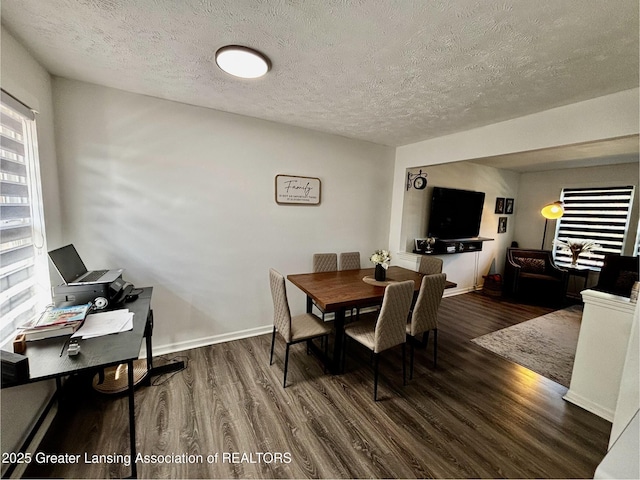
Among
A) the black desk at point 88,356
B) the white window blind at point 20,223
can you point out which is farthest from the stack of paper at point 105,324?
the white window blind at point 20,223

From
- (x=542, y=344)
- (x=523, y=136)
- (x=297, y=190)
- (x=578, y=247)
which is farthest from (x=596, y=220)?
(x=297, y=190)

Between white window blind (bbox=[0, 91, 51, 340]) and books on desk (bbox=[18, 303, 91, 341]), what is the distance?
7.6 inches

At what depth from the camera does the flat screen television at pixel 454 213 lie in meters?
4.27

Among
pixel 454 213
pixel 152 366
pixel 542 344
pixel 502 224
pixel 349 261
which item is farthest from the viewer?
pixel 502 224

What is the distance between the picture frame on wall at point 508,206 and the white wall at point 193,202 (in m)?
3.94

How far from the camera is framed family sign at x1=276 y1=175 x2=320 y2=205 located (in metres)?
2.99

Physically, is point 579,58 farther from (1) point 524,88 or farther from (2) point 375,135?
(2) point 375,135

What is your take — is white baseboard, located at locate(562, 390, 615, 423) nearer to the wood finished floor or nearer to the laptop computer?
the wood finished floor

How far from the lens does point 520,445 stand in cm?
169

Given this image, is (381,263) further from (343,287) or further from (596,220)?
(596,220)

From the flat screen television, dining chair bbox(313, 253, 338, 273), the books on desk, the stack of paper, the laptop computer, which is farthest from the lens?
the flat screen television

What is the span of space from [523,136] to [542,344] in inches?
97.3

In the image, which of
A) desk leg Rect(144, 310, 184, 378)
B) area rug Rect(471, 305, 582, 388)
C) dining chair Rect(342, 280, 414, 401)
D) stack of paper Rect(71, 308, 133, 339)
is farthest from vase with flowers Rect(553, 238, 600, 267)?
stack of paper Rect(71, 308, 133, 339)

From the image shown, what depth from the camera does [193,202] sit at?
8.42 feet
